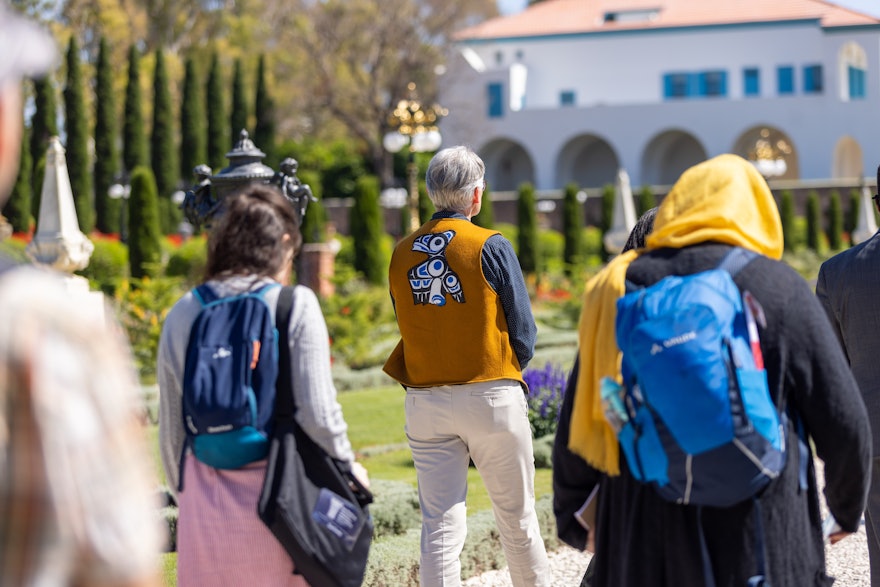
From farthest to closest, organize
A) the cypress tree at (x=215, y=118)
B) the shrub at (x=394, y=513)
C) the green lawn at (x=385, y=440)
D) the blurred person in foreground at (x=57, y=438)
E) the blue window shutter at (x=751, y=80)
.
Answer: the blue window shutter at (x=751, y=80)
the cypress tree at (x=215, y=118)
the green lawn at (x=385, y=440)
the shrub at (x=394, y=513)
the blurred person in foreground at (x=57, y=438)

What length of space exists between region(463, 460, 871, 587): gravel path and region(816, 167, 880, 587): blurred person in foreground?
4.82 feet

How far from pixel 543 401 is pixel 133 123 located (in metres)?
30.1

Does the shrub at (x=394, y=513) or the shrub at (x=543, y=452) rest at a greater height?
the shrub at (x=394, y=513)

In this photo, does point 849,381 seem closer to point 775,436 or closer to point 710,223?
point 775,436

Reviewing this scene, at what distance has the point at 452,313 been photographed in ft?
13.0

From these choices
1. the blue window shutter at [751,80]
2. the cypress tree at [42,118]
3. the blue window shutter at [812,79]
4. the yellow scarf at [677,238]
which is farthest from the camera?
the blue window shutter at [751,80]

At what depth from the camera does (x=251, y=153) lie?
7531 mm

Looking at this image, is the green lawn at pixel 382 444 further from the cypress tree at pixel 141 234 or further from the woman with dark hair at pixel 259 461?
the cypress tree at pixel 141 234

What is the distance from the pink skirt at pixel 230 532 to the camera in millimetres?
2865

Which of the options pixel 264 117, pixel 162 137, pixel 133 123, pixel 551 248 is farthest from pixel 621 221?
pixel 264 117

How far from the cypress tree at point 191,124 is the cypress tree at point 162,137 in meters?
0.61

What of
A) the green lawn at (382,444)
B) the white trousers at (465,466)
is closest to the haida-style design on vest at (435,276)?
the white trousers at (465,466)

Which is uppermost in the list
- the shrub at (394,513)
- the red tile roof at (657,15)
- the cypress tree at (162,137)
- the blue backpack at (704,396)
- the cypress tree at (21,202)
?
the red tile roof at (657,15)

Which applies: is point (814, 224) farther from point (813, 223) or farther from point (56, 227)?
point (56, 227)
